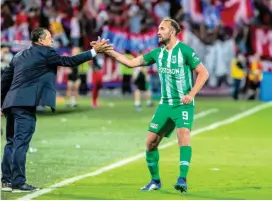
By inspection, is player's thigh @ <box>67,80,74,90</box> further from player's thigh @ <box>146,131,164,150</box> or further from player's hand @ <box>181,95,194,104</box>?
player's hand @ <box>181,95,194,104</box>

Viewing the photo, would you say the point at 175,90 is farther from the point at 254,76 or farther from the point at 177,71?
the point at 254,76

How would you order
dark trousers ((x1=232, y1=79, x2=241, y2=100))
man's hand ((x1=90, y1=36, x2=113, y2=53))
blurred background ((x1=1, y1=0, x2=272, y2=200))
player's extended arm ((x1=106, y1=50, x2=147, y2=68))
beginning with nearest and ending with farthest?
man's hand ((x1=90, y1=36, x2=113, y2=53)), player's extended arm ((x1=106, y1=50, x2=147, y2=68)), blurred background ((x1=1, y1=0, x2=272, y2=200)), dark trousers ((x1=232, y1=79, x2=241, y2=100))

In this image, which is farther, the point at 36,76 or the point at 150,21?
the point at 150,21

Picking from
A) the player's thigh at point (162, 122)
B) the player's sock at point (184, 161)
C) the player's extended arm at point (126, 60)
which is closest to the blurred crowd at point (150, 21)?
the player's extended arm at point (126, 60)

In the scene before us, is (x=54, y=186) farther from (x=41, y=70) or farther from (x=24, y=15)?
(x=24, y=15)

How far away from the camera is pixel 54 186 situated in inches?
496

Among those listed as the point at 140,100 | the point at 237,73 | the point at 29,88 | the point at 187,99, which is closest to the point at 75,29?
the point at 140,100

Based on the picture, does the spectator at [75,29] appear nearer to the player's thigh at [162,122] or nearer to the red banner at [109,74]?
the red banner at [109,74]

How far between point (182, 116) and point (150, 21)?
94.9ft

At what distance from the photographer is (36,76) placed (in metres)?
12.1

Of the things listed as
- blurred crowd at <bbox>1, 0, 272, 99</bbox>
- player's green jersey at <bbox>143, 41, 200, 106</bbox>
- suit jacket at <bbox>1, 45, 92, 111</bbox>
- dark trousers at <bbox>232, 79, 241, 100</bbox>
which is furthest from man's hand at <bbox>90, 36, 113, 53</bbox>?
blurred crowd at <bbox>1, 0, 272, 99</bbox>

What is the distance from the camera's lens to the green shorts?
477 inches

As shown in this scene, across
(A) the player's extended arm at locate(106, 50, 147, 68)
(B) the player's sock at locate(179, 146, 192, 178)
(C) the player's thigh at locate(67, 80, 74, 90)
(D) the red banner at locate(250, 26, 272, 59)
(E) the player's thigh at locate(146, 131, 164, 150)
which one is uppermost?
(D) the red banner at locate(250, 26, 272, 59)

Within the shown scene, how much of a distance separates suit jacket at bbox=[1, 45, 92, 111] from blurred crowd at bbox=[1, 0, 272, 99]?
2784 cm
